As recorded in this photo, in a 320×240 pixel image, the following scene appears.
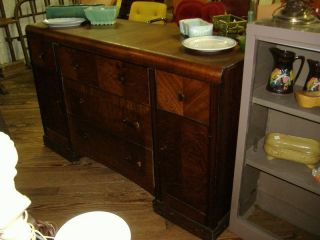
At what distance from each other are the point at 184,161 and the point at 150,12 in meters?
1.76

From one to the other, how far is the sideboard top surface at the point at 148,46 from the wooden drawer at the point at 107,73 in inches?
1.8

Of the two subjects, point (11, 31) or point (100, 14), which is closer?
point (100, 14)

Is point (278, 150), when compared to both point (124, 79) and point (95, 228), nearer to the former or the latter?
point (124, 79)

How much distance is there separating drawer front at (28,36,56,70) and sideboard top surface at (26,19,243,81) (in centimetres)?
6

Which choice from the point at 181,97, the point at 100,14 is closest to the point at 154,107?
the point at 181,97

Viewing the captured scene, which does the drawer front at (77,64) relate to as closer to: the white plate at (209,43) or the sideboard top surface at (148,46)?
the sideboard top surface at (148,46)

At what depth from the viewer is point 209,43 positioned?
1434mm

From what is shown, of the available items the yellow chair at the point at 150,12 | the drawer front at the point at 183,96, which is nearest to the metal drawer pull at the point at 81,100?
the drawer front at the point at 183,96

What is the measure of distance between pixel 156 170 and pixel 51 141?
3.39ft

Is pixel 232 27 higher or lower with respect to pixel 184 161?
higher

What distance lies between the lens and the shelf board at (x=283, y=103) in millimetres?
1191

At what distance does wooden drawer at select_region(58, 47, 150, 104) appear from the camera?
4.87 feet

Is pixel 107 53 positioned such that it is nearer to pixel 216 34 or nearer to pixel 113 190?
pixel 216 34

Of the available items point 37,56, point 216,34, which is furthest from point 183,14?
point 37,56
